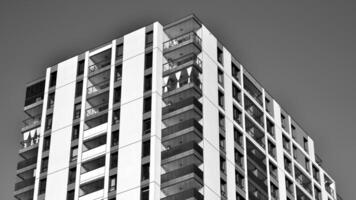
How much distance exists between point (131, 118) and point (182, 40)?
13443 mm

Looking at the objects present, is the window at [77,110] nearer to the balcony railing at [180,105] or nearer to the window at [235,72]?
the balcony railing at [180,105]

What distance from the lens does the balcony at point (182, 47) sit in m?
118

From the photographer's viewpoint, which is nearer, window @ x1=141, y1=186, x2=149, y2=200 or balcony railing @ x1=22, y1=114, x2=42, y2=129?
window @ x1=141, y1=186, x2=149, y2=200

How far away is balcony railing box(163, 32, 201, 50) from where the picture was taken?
119438 millimetres

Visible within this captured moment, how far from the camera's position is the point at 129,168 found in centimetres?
10881

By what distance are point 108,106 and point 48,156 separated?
9.69 m

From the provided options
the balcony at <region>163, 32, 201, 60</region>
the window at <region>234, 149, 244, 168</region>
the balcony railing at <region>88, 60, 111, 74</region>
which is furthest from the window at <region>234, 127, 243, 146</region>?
the balcony railing at <region>88, 60, 111, 74</region>

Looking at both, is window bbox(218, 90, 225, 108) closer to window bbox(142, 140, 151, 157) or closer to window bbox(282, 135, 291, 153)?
window bbox(142, 140, 151, 157)

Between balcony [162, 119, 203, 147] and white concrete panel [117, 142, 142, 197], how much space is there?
133 inches

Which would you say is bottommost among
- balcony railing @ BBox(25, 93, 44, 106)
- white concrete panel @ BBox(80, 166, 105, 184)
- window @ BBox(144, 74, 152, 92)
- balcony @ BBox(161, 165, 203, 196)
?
balcony @ BBox(161, 165, 203, 196)

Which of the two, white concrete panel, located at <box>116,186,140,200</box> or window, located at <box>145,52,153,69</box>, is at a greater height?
window, located at <box>145,52,153,69</box>

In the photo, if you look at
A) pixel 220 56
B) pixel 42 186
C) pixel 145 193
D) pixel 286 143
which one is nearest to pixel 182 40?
pixel 220 56

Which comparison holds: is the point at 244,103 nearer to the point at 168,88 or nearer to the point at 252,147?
the point at 252,147

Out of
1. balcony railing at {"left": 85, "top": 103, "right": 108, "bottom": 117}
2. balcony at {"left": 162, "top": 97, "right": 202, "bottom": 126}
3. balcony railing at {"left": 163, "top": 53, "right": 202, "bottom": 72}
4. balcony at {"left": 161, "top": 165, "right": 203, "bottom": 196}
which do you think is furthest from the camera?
balcony railing at {"left": 85, "top": 103, "right": 108, "bottom": 117}
